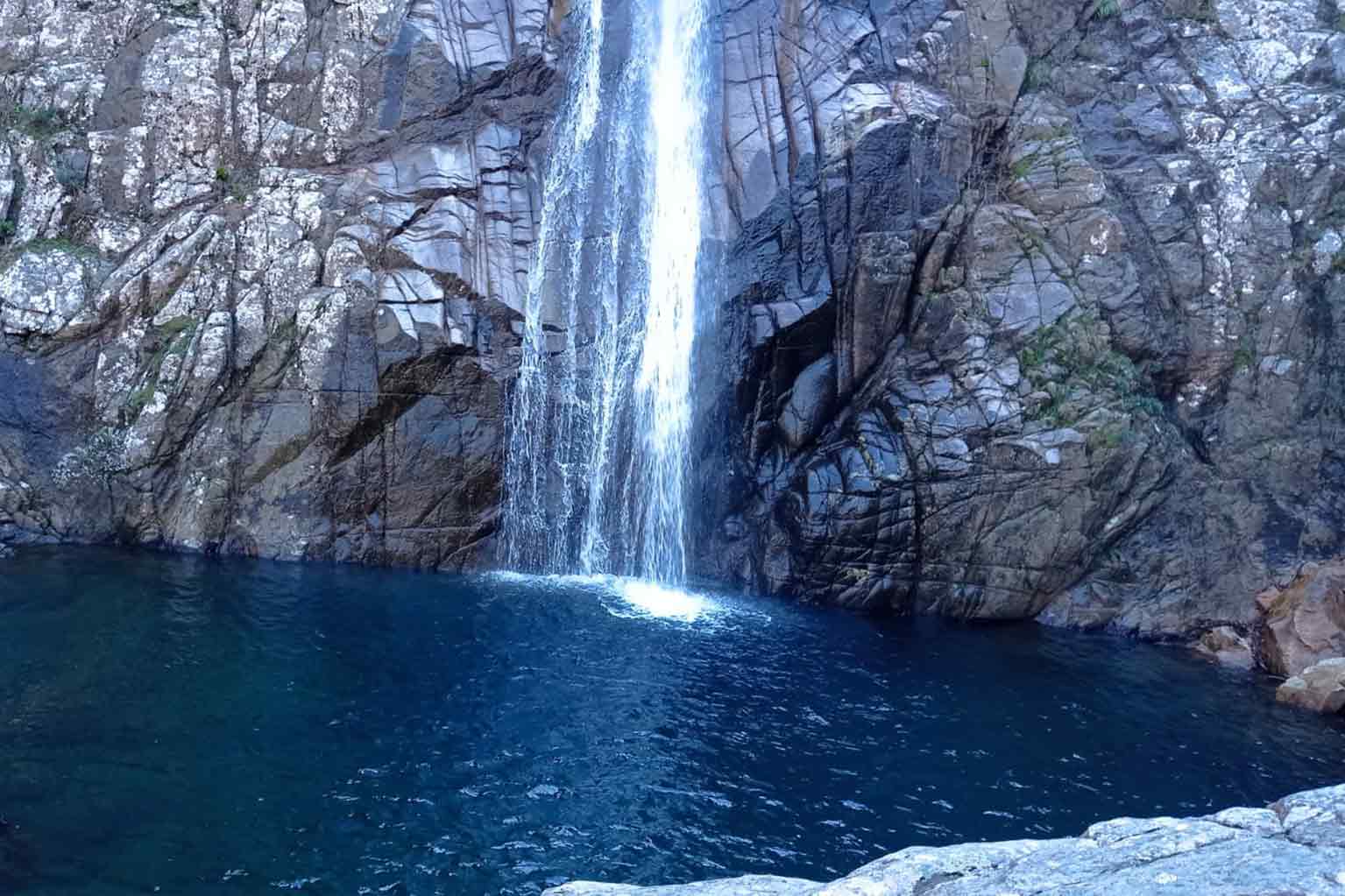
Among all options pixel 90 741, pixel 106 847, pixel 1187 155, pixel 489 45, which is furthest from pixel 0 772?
pixel 1187 155

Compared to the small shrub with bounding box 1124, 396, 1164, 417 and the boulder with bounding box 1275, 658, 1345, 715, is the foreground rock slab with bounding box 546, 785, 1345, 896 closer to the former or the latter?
the boulder with bounding box 1275, 658, 1345, 715

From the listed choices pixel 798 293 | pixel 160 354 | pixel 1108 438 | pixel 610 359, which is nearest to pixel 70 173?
pixel 160 354

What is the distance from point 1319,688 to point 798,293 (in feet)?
42.5

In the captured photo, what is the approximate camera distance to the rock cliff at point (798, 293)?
21.6 m

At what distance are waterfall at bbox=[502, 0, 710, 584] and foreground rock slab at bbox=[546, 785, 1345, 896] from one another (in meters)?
17.1

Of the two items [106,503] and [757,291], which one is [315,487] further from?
[757,291]

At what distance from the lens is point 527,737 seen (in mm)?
12727

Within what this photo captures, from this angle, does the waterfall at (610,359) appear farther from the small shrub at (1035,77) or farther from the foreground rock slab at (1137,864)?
the foreground rock slab at (1137,864)

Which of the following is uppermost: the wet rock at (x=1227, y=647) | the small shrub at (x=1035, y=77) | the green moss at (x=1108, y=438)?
the small shrub at (x=1035, y=77)

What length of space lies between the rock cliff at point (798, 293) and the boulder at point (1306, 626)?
1.61 metres

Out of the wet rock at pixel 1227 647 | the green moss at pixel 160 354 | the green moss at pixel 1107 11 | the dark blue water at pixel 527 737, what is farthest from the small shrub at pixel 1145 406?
the green moss at pixel 160 354

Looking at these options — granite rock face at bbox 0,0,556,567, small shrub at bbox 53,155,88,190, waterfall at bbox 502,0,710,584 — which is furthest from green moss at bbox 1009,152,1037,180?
small shrub at bbox 53,155,88,190

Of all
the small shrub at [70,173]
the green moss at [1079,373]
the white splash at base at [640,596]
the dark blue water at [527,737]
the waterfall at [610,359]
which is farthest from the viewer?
the waterfall at [610,359]

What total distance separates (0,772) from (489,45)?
67.3 feet
